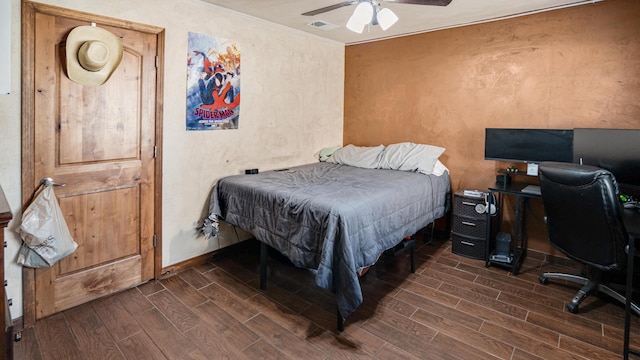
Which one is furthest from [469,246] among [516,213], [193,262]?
[193,262]

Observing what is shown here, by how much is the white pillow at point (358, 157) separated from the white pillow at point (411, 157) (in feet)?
0.31

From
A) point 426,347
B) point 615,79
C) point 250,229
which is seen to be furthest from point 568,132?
point 250,229

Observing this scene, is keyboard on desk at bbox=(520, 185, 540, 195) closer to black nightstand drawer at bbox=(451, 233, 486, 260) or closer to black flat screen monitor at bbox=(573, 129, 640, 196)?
black flat screen monitor at bbox=(573, 129, 640, 196)

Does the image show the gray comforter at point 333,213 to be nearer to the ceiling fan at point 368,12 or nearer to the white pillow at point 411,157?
the white pillow at point 411,157

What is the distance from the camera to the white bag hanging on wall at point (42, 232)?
2.19 meters

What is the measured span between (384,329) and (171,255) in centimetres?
193

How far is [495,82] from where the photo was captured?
366cm

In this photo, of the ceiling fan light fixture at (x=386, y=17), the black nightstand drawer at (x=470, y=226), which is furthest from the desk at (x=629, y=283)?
the ceiling fan light fixture at (x=386, y=17)

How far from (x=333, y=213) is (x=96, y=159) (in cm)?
180

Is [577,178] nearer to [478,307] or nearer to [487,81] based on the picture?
[478,307]

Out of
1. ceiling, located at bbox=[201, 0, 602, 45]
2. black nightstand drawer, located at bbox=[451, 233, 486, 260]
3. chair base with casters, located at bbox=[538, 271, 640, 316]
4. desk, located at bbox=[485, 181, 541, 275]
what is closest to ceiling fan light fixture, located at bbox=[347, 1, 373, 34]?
ceiling, located at bbox=[201, 0, 602, 45]

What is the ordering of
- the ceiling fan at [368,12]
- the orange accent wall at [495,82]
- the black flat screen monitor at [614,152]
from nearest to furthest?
the ceiling fan at [368,12], the black flat screen monitor at [614,152], the orange accent wall at [495,82]

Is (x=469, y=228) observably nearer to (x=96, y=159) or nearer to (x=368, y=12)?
A: (x=368, y=12)

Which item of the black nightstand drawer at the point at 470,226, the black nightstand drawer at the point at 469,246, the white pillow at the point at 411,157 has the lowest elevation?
the black nightstand drawer at the point at 469,246
